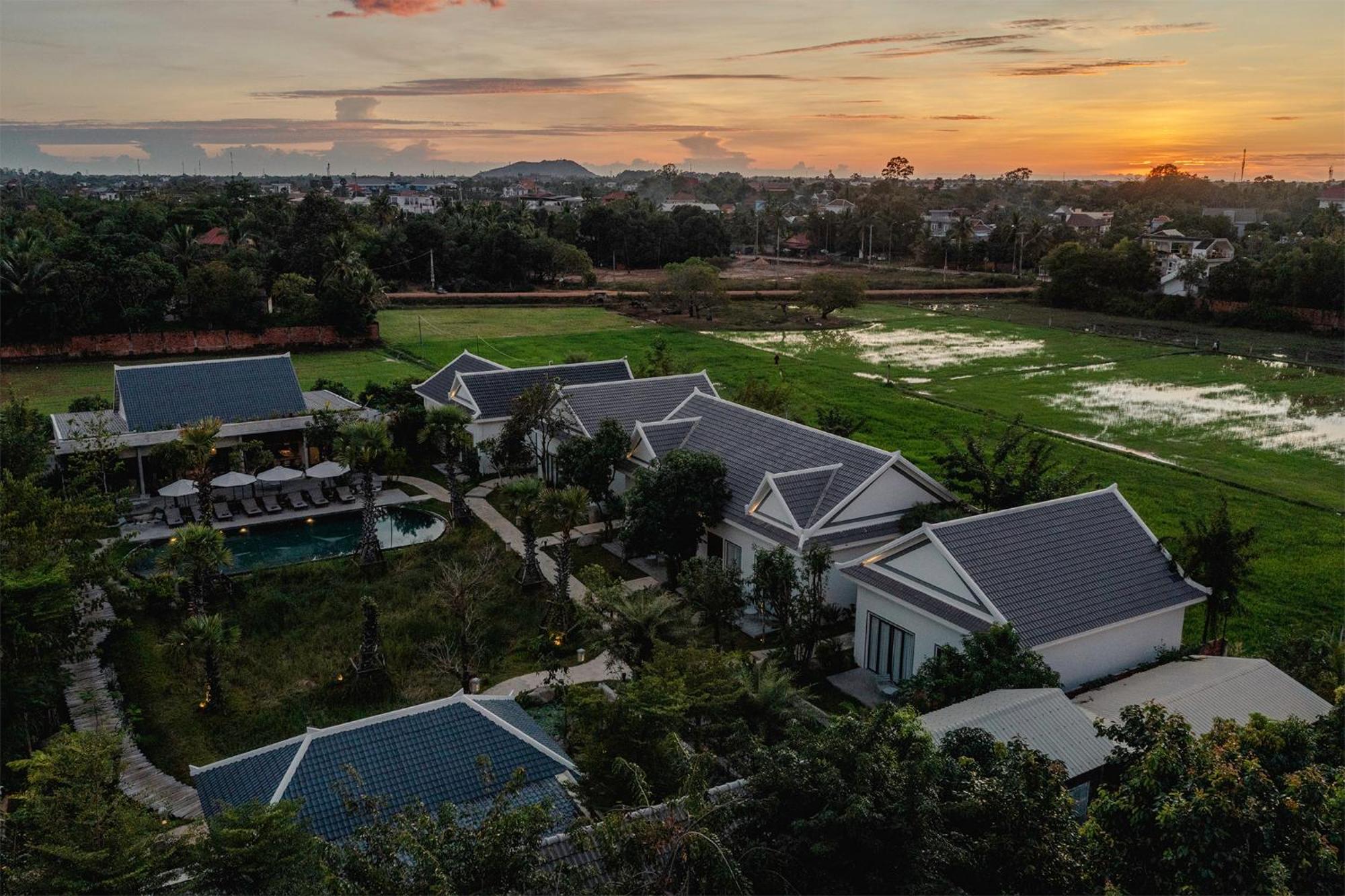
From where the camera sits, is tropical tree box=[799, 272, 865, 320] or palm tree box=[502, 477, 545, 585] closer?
palm tree box=[502, 477, 545, 585]

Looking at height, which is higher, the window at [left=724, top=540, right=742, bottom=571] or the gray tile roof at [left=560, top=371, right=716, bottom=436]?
the gray tile roof at [left=560, top=371, right=716, bottom=436]

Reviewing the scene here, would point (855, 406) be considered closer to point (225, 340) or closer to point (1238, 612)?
point (1238, 612)

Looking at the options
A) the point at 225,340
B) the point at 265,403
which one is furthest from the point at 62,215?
the point at 265,403

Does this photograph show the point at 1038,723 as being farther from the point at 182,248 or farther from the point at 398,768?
the point at 182,248

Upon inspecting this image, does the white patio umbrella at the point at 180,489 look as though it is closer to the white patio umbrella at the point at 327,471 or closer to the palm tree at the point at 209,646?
the white patio umbrella at the point at 327,471

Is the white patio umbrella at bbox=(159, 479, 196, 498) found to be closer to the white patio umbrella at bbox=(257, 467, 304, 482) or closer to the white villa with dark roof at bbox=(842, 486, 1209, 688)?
the white patio umbrella at bbox=(257, 467, 304, 482)

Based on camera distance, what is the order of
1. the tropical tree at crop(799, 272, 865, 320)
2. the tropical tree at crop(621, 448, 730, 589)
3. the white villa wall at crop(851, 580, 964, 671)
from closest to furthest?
the white villa wall at crop(851, 580, 964, 671), the tropical tree at crop(621, 448, 730, 589), the tropical tree at crop(799, 272, 865, 320)

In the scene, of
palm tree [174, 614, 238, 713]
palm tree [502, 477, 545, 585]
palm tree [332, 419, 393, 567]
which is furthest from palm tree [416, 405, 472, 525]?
palm tree [174, 614, 238, 713]
